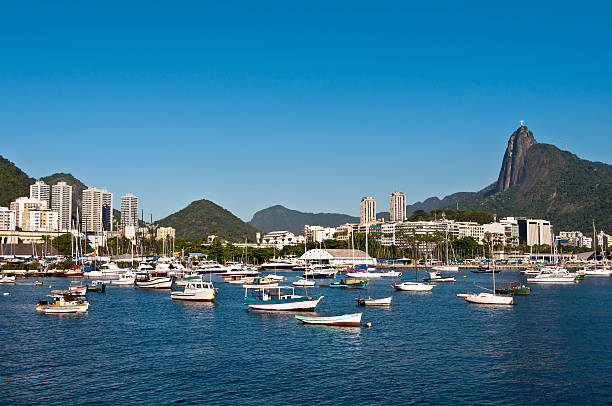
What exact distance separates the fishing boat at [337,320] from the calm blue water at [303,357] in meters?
1.25

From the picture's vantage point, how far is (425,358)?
42.3 m

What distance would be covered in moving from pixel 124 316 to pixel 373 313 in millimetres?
28653

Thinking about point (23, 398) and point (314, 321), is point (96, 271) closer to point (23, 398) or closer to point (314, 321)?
point (314, 321)

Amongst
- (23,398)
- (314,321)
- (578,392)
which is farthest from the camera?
(314,321)

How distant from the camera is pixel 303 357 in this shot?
42.5m

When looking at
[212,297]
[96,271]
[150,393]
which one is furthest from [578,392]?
[96,271]

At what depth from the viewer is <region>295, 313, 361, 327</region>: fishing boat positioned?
56.0 meters

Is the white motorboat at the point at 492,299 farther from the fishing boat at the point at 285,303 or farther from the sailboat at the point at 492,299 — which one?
the fishing boat at the point at 285,303

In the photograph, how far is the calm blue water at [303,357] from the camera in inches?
1297

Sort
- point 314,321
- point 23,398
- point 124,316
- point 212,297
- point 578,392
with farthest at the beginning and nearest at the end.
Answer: point 212,297 < point 124,316 < point 314,321 < point 578,392 < point 23,398

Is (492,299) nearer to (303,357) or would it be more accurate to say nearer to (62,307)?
(303,357)

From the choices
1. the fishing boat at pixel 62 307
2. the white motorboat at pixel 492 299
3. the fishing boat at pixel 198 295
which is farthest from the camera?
the fishing boat at pixel 198 295

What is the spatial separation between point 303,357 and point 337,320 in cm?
1411

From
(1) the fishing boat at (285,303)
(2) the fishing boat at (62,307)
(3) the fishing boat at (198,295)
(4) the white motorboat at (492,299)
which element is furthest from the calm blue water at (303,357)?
(3) the fishing boat at (198,295)
